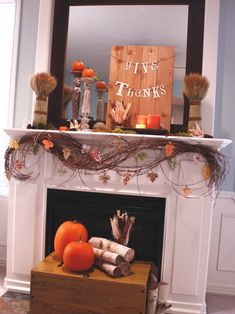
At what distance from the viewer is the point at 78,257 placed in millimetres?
1913

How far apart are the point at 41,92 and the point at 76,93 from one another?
0.25m

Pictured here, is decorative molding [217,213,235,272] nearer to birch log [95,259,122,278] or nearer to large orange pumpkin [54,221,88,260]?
birch log [95,259,122,278]

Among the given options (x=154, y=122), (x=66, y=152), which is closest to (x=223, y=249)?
(x=154, y=122)

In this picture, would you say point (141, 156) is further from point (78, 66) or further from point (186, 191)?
point (78, 66)

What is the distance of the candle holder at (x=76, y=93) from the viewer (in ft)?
7.69

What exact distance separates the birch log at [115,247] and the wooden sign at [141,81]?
0.83 m

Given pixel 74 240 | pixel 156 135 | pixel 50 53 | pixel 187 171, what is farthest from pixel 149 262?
pixel 50 53

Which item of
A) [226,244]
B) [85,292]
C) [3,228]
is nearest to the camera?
[85,292]

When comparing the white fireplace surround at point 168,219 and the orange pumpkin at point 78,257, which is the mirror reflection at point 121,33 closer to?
the white fireplace surround at point 168,219

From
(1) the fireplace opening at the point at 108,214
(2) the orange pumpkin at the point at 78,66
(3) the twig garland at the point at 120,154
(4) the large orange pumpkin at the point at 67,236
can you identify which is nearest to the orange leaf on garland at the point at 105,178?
(3) the twig garland at the point at 120,154

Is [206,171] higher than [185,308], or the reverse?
[206,171]

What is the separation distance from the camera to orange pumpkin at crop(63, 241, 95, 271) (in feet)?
6.28

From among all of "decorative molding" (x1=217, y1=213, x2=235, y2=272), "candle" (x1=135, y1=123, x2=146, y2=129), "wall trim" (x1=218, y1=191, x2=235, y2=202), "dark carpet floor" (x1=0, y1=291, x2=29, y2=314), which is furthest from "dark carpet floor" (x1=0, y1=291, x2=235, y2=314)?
"candle" (x1=135, y1=123, x2=146, y2=129)

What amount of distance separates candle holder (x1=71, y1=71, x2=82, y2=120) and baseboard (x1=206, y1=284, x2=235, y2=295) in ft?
5.49
